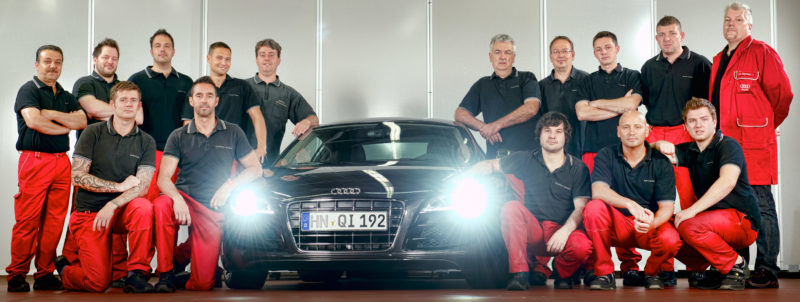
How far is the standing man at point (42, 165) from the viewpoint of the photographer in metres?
5.21

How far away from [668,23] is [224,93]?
11.5 ft

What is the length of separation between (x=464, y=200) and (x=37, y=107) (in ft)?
10.6

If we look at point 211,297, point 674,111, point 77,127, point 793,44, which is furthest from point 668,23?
point 77,127

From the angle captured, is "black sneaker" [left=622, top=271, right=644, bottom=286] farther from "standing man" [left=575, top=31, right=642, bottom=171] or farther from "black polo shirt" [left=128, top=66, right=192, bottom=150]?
"black polo shirt" [left=128, top=66, right=192, bottom=150]

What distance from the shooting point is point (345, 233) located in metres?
4.14

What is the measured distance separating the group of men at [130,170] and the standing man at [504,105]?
1451 mm

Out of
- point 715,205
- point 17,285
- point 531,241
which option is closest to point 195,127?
point 17,285

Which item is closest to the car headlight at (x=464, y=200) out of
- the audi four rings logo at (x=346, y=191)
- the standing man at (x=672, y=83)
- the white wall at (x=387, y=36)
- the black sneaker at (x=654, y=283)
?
the audi four rings logo at (x=346, y=191)

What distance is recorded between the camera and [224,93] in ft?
19.2

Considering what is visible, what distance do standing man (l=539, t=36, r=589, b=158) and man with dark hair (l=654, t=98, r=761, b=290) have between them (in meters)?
1.15

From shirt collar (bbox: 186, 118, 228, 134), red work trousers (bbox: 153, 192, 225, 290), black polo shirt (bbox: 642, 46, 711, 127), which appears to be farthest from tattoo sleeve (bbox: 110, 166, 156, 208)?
black polo shirt (bbox: 642, 46, 711, 127)

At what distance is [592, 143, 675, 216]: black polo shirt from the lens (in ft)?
14.8

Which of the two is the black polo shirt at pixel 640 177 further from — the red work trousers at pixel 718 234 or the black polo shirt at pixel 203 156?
the black polo shirt at pixel 203 156

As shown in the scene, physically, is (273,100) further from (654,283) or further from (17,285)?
(654,283)
